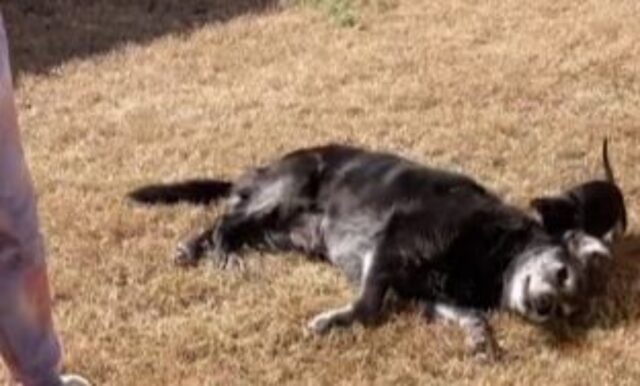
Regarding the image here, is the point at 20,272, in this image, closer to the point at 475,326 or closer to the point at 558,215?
the point at 475,326

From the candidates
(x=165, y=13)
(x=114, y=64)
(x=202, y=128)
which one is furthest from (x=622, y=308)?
(x=165, y=13)

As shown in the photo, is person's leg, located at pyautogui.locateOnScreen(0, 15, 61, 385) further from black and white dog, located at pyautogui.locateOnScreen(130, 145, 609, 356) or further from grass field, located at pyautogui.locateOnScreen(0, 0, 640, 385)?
black and white dog, located at pyautogui.locateOnScreen(130, 145, 609, 356)

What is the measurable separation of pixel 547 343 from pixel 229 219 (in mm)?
1297

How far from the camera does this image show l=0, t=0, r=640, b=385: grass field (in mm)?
4023

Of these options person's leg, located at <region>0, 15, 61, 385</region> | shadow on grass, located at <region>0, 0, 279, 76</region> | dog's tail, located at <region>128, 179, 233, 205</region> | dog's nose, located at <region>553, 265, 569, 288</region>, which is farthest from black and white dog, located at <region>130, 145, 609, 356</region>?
shadow on grass, located at <region>0, 0, 279, 76</region>

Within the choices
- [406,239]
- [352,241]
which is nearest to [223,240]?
[352,241]

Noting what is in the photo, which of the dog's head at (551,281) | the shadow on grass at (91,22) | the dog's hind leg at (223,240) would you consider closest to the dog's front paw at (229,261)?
the dog's hind leg at (223,240)

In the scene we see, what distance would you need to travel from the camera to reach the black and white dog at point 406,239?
4148 millimetres

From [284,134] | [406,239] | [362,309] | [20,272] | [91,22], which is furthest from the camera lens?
[91,22]

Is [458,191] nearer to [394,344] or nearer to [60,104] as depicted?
[394,344]

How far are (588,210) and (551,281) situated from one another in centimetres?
48

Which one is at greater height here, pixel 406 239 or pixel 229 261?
pixel 406 239

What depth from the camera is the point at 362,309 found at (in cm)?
419

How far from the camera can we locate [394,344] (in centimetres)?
407
